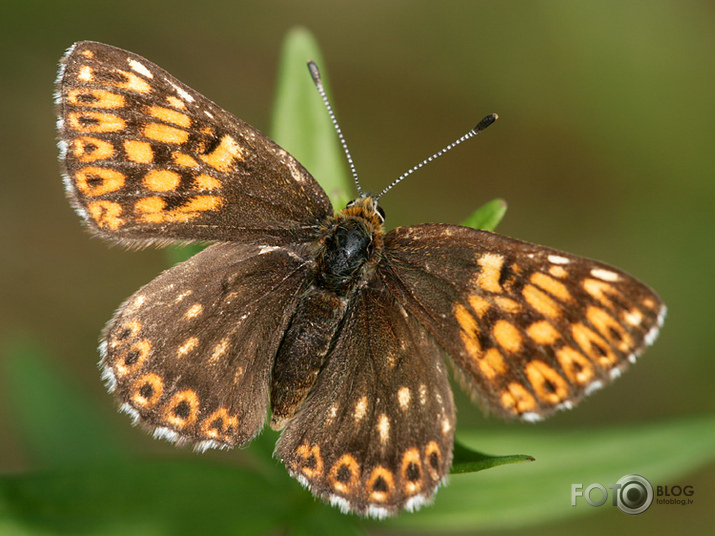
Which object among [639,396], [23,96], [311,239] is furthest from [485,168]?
[23,96]

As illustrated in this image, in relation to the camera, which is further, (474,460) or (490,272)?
(490,272)

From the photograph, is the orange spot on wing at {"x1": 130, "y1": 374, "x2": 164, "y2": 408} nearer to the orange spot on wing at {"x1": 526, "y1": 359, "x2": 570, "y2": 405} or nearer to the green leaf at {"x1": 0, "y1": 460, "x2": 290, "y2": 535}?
the green leaf at {"x1": 0, "y1": 460, "x2": 290, "y2": 535}

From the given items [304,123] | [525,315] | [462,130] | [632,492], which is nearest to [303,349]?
[525,315]

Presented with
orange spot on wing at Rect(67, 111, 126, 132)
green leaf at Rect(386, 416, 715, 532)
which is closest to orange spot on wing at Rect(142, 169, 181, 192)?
orange spot on wing at Rect(67, 111, 126, 132)

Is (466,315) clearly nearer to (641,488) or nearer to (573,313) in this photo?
(573,313)

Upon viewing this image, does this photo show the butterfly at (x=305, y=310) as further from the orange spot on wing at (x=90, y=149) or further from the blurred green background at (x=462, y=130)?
the blurred green background at (x=462, y=130)

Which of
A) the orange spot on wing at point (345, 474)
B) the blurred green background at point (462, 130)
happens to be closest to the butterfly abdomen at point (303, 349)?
the orange spot on wing at point (345, 474)

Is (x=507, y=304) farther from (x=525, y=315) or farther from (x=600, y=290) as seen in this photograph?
(x=600, y=290)
